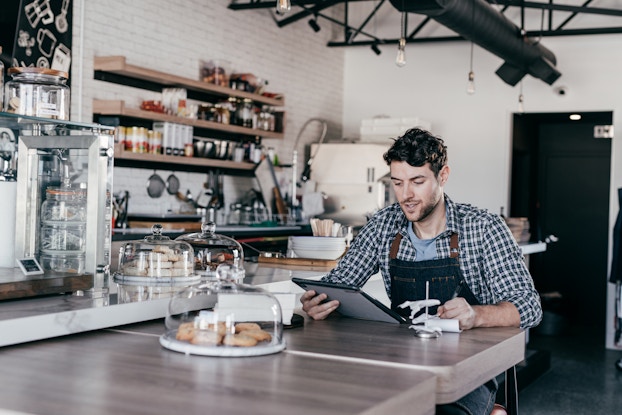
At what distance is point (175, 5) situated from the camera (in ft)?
25.6

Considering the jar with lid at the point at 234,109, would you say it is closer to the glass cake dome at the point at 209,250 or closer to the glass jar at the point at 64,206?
the glass cake dome at the point at 209,250

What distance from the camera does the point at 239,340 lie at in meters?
2.14

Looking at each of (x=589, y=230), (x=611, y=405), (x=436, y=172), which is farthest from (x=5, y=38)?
(x=589, y=230)

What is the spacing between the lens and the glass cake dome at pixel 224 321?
7.00 feet

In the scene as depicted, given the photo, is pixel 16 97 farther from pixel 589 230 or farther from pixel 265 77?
pixel 589 230

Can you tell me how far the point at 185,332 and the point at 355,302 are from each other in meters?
0.77

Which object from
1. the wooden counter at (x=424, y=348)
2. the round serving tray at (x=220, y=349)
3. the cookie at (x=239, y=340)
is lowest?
the wooden counter at (x=424, y=348)

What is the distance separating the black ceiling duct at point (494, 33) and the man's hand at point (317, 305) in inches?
131

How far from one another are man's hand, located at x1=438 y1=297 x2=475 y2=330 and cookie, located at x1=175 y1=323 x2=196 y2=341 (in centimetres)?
87

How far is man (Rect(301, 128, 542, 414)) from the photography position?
121 inches

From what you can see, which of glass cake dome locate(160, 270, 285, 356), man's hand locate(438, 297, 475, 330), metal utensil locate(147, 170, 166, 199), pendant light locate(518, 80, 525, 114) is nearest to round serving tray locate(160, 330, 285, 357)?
glass cake dome locate(160, 270, 285, 356)

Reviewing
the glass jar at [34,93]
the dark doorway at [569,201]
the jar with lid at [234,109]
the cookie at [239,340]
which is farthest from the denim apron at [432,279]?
the dark doorway at [569,201]

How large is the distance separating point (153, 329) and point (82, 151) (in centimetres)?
68

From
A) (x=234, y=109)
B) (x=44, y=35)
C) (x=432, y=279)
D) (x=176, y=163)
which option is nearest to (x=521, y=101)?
(x=234, y=109)
